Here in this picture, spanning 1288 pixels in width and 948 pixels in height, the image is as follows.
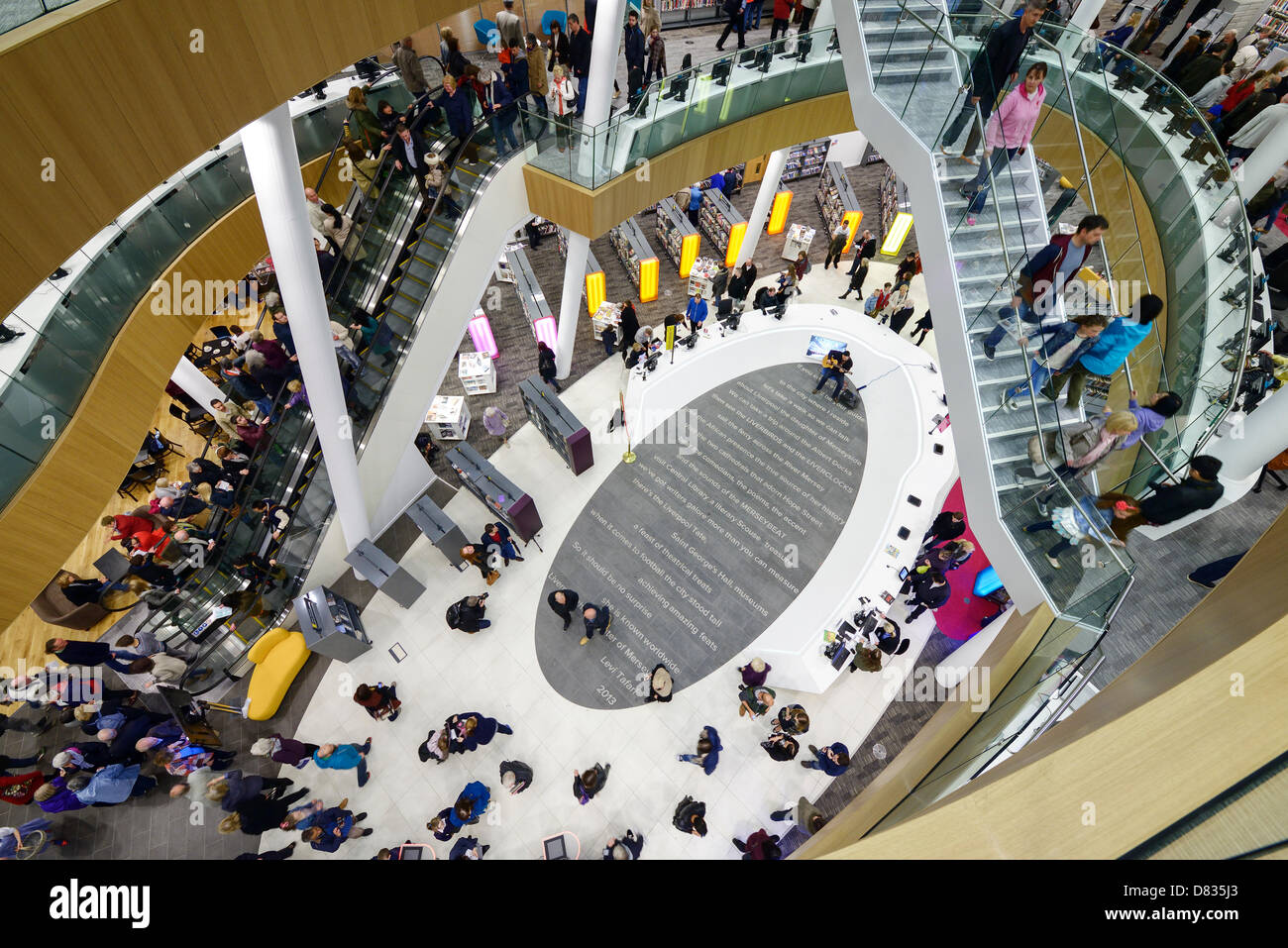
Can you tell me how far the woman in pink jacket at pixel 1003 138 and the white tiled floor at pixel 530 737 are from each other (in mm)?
6528

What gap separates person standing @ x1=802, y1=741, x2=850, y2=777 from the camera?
7.67 m

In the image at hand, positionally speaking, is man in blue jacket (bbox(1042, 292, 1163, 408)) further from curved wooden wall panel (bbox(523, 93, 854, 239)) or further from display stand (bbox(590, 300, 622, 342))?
display stand (bbox(590, 300, 622, 342))

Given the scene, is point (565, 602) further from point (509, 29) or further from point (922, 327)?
point (922, 327)

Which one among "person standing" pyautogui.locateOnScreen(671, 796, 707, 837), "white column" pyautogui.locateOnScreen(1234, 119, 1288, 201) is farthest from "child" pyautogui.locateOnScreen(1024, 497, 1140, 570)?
"white column" pyautogui.locateOnScreen(1234, 119, 1288, 201)

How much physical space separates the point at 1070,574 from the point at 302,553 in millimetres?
10168

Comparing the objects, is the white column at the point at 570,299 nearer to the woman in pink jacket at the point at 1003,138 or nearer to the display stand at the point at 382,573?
the display stand at the point at 382,573

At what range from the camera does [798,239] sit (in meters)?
14.5

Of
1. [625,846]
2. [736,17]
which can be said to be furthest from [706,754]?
[736,17]

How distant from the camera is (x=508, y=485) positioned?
984 centimetres

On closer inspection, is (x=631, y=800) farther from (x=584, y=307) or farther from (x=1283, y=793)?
(x=584, y=307)

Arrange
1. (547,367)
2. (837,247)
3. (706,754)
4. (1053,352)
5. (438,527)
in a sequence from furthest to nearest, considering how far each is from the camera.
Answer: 1. (837,247)
2. (547,367)
3. (438,527)
4. (706,754)
5. (1053,352)

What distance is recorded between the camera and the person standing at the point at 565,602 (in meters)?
8.76

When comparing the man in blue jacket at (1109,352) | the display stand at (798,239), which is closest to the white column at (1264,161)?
the man in blue jacket at (1109,352)

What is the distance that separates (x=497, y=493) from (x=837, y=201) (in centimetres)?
1230
